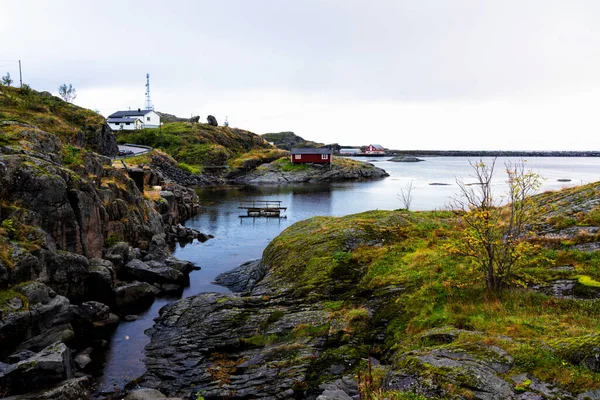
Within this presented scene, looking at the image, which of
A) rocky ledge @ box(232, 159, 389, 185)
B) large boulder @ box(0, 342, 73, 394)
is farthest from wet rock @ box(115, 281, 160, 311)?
rocky ledge @ box(232, 159, 389, 185)

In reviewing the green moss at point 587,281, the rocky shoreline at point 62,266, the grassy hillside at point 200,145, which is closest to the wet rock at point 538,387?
the green moss at point 587,281

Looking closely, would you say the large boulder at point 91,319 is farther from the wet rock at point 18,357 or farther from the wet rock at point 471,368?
the wet rock at point 471,368

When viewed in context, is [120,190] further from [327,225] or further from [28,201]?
[327,225]

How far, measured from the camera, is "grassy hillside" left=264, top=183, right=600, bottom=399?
12773 millimetres

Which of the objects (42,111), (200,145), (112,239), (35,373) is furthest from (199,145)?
(35,373)

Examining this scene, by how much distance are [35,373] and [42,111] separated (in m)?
68.0

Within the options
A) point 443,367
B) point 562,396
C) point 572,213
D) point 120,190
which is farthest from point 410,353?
point 120,190

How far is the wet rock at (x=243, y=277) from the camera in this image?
33916 millimetres

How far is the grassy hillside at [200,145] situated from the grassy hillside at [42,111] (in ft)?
166

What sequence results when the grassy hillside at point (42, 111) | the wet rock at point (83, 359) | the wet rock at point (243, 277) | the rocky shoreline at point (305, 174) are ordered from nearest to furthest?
the wet rock at point (83, 359) → the wet rock at point (243, 277) → the grassy hillside at point (42, 111) → the rocky shoreline at point (305, 174)

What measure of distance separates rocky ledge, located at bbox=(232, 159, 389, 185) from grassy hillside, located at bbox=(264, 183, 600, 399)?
105 meters

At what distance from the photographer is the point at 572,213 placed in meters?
26.3

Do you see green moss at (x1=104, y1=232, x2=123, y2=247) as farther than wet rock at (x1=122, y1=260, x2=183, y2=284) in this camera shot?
Yes

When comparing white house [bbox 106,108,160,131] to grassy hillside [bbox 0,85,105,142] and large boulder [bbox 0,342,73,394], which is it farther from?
large boulder [bbox 0,342,73,394]
